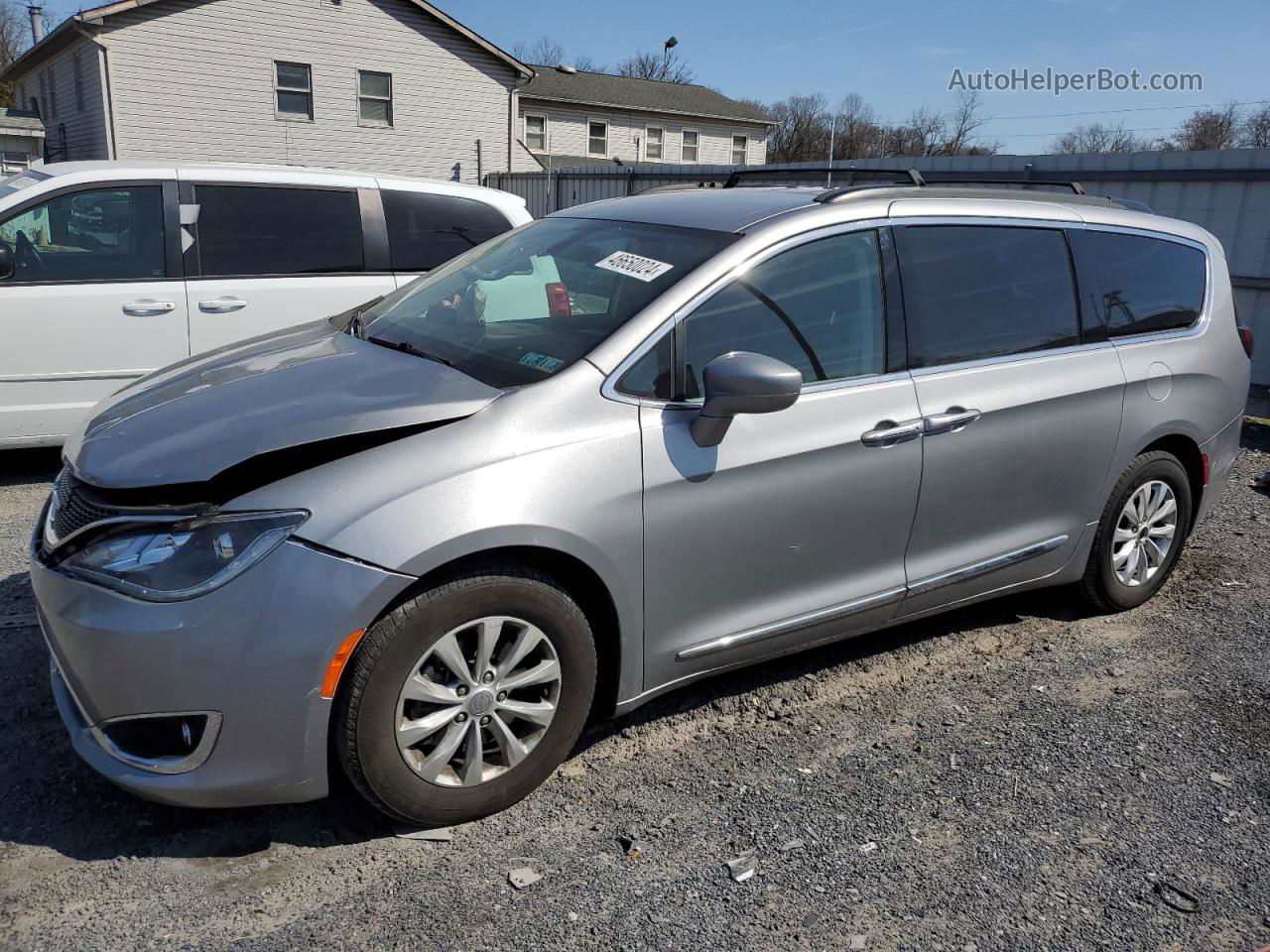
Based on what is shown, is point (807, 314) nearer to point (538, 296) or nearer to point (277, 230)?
point (538, 296)

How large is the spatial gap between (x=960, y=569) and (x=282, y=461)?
2453 millimetres

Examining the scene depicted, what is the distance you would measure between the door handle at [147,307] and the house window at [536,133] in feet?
95.5

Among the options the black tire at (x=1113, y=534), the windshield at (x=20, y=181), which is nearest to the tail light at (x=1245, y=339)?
the black tire at (x=1113, y=534)

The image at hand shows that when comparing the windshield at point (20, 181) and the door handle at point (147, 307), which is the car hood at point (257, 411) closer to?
the door handle at point (147, 307)

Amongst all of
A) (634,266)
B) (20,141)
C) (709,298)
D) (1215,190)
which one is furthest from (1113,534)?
(20,141)

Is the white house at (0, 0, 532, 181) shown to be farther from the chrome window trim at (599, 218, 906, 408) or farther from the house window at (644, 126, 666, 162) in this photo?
the chrome window trim at (599, 218, 906, 408)

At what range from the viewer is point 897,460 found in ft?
11.4

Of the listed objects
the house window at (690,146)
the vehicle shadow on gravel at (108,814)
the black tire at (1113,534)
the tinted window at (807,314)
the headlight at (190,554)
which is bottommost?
the vehicle shadow on gravel at (108,814)

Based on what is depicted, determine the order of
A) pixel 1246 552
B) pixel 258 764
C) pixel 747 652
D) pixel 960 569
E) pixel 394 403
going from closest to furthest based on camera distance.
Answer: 1. pixel 258 764
2. pixel 394 403
3. pixel 747 652
4. pixel 960 569
5. pixel 1246 552

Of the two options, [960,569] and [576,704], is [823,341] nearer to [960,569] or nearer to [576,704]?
[960,569]

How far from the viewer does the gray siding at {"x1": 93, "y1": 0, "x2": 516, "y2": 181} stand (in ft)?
71.6

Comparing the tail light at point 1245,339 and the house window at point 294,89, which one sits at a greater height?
the house window at point 294,89

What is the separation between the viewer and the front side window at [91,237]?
5629 mm

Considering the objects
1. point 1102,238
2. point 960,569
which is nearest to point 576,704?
point 960,569
